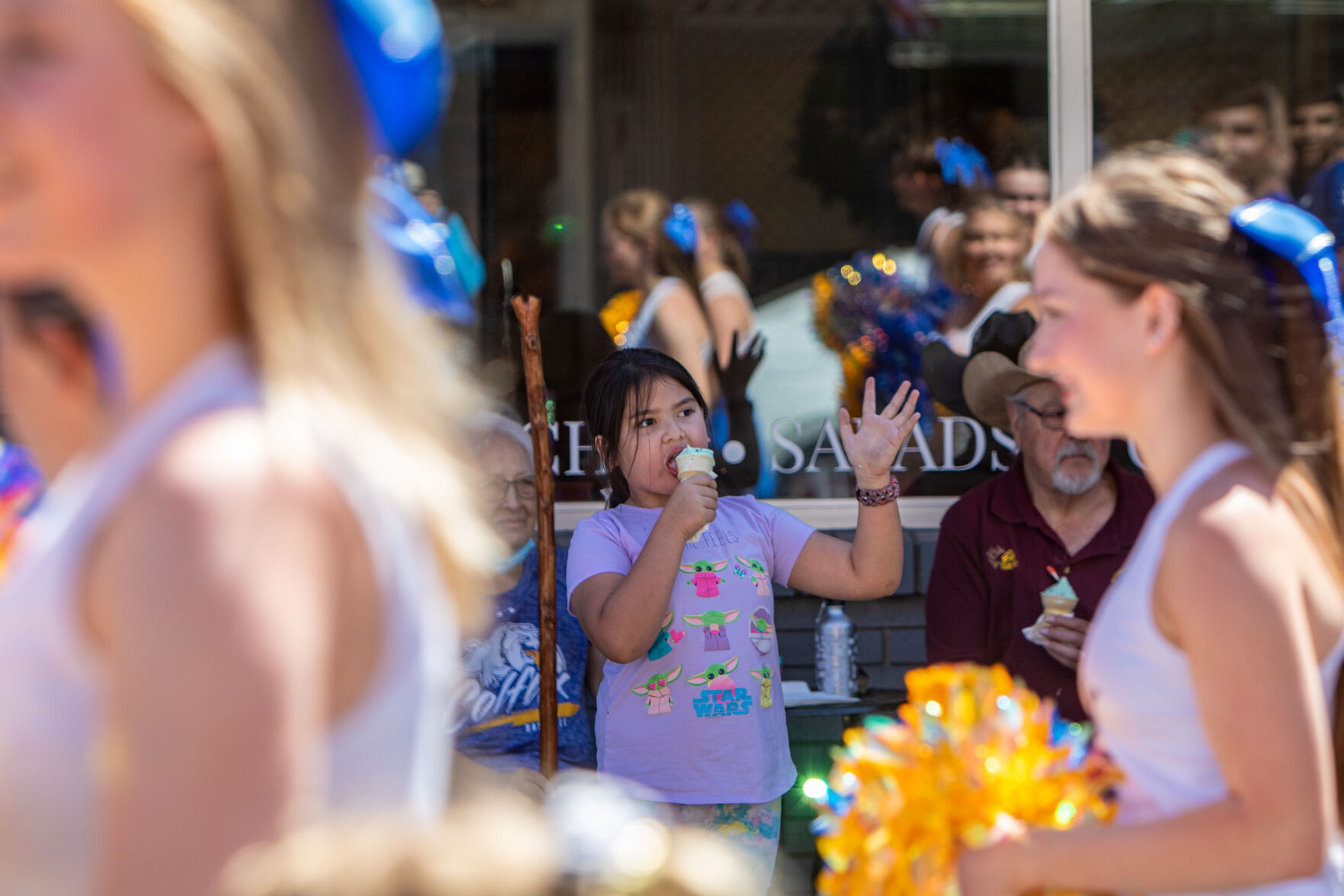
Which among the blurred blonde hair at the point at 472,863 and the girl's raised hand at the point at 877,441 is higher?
the girl's raised hand at the point at 877,441

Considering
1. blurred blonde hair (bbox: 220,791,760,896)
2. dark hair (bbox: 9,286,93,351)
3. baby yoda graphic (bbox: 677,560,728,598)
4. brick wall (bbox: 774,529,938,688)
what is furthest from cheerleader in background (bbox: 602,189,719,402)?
blurred blonde hair (bbox: 220,791,760,896)

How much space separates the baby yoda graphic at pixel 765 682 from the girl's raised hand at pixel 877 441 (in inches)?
19.3

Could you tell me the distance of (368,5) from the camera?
0.86 m

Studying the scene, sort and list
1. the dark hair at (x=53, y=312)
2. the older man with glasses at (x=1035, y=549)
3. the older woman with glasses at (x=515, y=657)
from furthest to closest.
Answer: the older man with glasses at (x=1035, y=549), the older woman with glasses at (x=515, y=657), the dark hair at (x=53, y=312)

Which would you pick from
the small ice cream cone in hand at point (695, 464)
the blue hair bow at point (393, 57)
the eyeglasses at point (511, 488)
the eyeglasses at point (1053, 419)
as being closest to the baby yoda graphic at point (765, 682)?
the small ice cream cone in hand at point (695, 464)

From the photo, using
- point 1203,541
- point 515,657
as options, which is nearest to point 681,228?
point 515,657

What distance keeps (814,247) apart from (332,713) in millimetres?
3925

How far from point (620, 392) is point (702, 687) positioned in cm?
75

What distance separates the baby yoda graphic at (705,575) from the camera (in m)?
2.97

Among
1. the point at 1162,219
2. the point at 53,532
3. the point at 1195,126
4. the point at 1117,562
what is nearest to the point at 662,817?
the point at 1117,562

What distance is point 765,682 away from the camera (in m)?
2.97

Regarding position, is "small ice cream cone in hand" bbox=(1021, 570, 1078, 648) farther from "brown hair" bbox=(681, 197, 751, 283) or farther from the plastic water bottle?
"brown hair" bbox=(681, 197, 751, 283)

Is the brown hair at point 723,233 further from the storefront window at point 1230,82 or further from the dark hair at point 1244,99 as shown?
the dark hair at point 1244,99

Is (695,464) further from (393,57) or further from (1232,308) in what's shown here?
(393,57)
